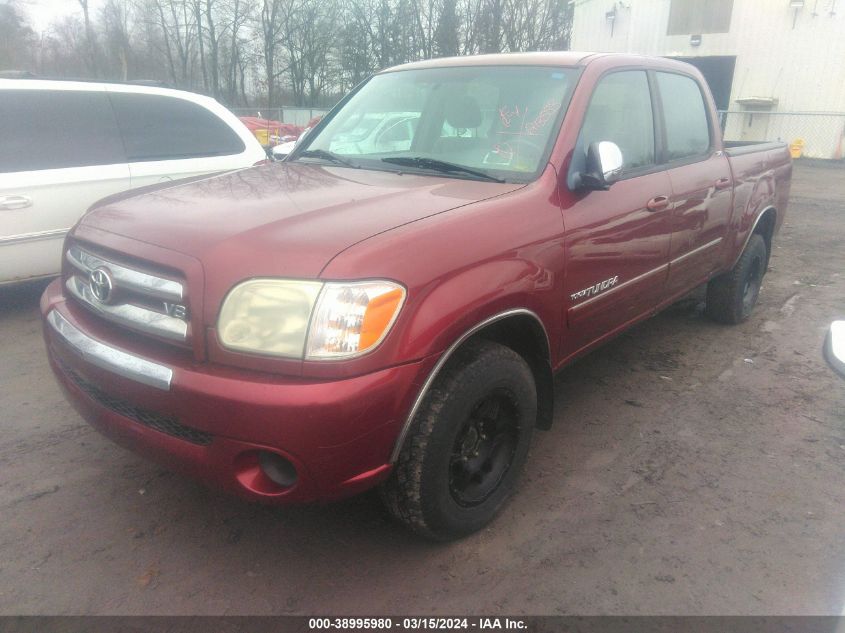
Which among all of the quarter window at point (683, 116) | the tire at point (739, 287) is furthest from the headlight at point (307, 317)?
the tire at point (739, 287)

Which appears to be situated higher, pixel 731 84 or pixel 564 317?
pixel 731 84

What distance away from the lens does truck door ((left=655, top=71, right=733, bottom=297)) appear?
369 cm

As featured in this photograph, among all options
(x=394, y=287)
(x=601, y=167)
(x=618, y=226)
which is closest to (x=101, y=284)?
(x=394, y=287)

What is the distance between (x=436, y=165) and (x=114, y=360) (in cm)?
162

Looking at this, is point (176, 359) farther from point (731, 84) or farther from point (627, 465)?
point (731, 84)

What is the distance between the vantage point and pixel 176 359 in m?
2.14

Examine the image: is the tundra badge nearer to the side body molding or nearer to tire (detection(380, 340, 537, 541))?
tire (detection(380, 340, 537, 541))

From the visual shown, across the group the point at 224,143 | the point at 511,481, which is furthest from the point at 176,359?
the point at 224,143

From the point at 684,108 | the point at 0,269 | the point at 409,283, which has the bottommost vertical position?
the point at 0,269

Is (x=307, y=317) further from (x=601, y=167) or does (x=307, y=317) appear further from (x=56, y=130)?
(x=56, y=130)

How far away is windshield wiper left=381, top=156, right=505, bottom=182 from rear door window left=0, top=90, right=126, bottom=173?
291 cm

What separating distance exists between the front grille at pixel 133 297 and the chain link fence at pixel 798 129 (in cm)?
2124

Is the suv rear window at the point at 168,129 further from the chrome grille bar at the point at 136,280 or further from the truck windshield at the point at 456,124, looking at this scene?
the chrome grille bar at the point at 136,280

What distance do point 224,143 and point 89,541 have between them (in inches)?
160
